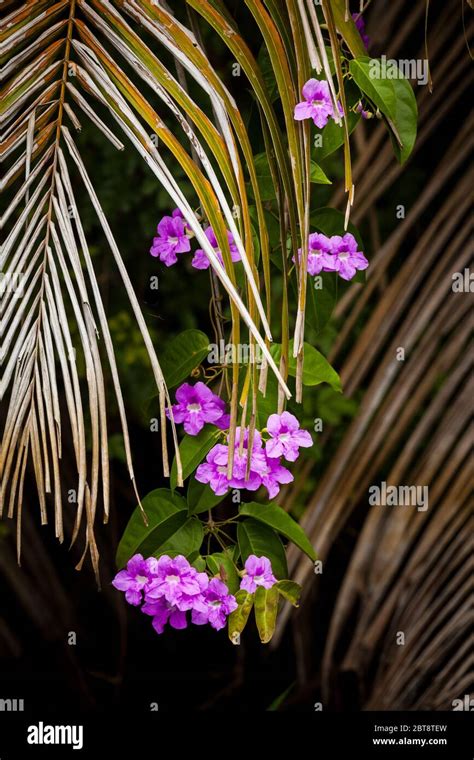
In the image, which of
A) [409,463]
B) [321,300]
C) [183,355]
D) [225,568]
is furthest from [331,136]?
[409,463]

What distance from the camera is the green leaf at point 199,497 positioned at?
101 centimetres

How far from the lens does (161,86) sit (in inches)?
34.3

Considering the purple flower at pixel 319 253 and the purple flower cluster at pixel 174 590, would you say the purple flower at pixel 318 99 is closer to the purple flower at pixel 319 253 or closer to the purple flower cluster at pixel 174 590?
the purple flower at pixel 319 253

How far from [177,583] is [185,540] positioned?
0.06 m

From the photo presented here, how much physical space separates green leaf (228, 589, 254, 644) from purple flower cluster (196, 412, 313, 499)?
12 cm

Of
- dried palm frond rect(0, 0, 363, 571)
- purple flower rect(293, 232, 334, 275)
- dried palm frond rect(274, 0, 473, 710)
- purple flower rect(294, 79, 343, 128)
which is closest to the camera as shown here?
dried palm frond rect(0, 0, 363, 571)

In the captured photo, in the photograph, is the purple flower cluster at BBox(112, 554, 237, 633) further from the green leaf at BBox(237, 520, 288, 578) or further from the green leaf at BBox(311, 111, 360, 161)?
the green leaf at BBox(311, 111, 360, 161)

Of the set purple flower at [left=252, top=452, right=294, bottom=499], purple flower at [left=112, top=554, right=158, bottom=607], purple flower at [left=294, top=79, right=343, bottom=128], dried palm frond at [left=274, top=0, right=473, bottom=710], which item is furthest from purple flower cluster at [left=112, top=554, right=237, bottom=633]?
dried palm frond at [left=274, top=0, right=473, bottom=710]

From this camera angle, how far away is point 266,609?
1.00 m

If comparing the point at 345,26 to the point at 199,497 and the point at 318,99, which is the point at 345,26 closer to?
the point at 318,99

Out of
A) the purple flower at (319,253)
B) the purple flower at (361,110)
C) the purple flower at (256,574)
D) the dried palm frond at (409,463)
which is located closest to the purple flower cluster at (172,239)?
the purple flower at (319,253)

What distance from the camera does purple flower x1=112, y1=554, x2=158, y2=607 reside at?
0.98 m

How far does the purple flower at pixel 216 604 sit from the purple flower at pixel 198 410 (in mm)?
170

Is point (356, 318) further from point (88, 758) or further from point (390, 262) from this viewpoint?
point (88, 758)
